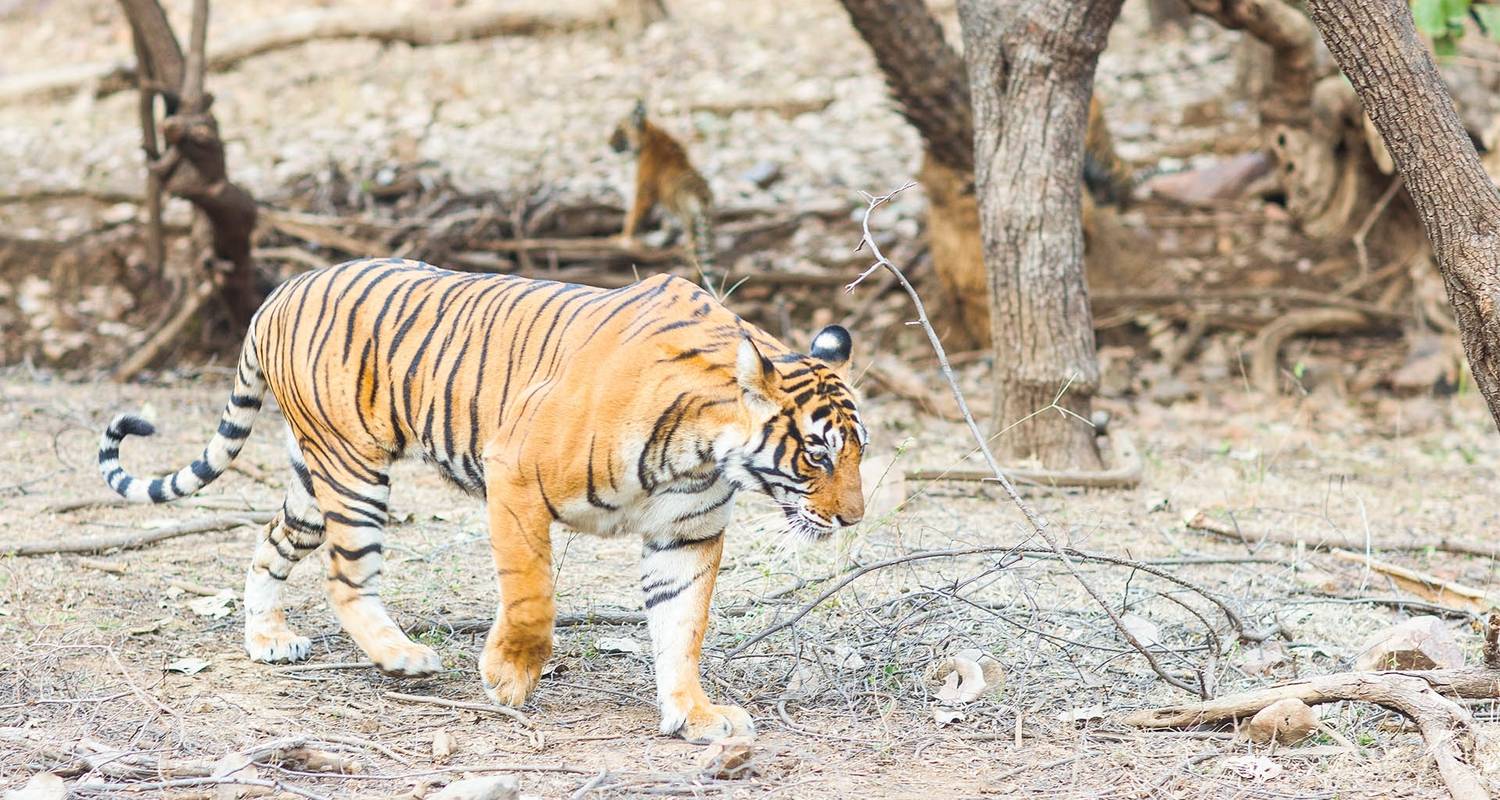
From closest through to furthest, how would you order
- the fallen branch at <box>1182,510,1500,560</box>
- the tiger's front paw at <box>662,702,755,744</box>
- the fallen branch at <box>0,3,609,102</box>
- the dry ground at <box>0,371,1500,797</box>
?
the dry ground at <box>0,371,1500,797</box>, the tiger's front paw at <box>662,702,755,744</box>, the fallen branch at <box>1182,510,1500,560</box>, the fallen branch at <box>0,3,609,102</box>

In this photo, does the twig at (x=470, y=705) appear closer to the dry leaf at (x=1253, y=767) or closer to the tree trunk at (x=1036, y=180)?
the dry leaf at (x=1253, y=767)

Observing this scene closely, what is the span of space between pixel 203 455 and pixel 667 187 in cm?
586

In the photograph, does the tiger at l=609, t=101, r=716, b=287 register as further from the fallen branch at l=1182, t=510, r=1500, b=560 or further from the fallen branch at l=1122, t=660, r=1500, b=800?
the fallen branch at l=1122, t=660, r=1500, b=800

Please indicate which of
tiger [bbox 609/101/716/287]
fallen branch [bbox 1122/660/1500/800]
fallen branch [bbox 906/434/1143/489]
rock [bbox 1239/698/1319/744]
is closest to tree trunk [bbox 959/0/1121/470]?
fallen branch [bbox 906/434/1143/489]

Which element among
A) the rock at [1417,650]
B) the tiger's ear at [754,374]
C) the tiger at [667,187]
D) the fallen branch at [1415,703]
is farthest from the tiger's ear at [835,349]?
the tiger at [667,187]

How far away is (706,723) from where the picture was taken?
11.6 ft

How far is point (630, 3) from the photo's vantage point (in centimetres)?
1405

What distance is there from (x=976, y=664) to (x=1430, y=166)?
173cm

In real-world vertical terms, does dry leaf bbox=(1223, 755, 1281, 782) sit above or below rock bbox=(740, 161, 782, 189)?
below

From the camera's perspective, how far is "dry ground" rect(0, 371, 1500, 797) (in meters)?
3.39

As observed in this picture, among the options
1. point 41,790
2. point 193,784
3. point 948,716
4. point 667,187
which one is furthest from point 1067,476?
point 667,187

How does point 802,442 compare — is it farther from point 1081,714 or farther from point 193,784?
point 193,784

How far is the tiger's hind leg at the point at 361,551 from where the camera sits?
12.8ft

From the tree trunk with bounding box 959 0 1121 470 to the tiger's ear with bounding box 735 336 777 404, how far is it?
271 centimetres
